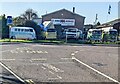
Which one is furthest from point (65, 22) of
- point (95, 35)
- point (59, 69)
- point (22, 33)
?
point (59, 69)

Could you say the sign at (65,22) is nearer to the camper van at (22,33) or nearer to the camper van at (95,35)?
the camper van at (95,35)

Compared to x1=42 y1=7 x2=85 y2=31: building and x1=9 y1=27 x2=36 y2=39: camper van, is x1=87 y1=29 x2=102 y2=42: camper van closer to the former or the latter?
x1=9 y1=27 x2=36 y2=39: camper van

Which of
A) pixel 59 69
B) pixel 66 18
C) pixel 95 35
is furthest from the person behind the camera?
pixel 66 18

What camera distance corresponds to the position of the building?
70.9m

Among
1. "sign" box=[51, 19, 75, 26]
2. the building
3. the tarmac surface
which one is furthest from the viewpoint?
the building

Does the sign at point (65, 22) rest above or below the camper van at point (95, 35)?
above

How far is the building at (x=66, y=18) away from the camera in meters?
70.9

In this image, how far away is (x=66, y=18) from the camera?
71500 millimetres

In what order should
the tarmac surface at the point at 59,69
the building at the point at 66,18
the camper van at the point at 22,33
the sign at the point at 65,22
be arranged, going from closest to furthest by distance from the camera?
the tarmac surface at the point at 59,69
the camper van at the point at 22,33
the sign at the point at 65,22
the building at the point at 66,18

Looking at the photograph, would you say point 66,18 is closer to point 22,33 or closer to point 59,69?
point 22,33

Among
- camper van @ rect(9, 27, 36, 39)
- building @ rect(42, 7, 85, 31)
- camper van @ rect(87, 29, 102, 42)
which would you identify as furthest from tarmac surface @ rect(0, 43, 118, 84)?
building @ rect(42, 7, 85, 31)

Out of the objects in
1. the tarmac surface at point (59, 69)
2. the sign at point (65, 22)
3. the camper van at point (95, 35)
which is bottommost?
the tarmac surface at point (59, 69)

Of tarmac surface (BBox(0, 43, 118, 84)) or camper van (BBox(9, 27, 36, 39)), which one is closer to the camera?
tarmac surface (BBox(0, 43, 118, 84))

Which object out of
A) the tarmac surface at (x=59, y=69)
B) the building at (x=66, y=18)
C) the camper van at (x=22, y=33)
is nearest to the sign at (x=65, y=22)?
the building at (x=66, y=18)
